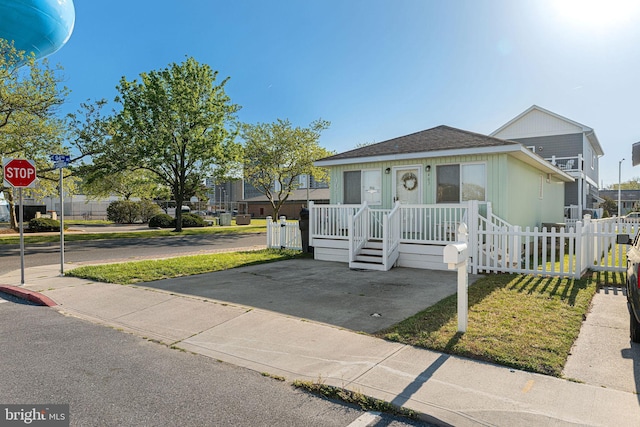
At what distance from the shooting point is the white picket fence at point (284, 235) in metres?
13.8

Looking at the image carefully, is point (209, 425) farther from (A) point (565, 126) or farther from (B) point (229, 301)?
(A) point (565, 126)

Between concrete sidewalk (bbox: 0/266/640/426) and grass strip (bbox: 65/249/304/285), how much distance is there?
207 cm

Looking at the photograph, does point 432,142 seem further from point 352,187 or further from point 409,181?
point 352,187

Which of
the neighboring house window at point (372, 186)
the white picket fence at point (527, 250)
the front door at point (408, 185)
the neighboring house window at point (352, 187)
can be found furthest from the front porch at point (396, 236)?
the neighboring house window at point (352, 187)

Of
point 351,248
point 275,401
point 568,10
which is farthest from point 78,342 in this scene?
point 568,10

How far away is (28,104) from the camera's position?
15.8 m

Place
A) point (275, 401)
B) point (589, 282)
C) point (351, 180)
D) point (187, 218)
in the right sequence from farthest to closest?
point (187, 218) → point (351, 180) → point (589, 282) → point (275, 401)

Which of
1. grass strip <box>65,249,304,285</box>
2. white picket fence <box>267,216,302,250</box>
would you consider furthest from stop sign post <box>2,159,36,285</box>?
white picket fence <box>267,216,302,250</box>

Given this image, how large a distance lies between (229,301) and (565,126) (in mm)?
26256

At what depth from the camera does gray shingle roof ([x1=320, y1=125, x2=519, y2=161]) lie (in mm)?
10264

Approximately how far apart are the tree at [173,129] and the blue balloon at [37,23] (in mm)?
4271

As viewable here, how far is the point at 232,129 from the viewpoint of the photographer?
27250mm

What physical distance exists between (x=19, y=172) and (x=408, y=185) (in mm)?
9635

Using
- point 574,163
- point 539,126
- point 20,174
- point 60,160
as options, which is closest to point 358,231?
point 60,160
